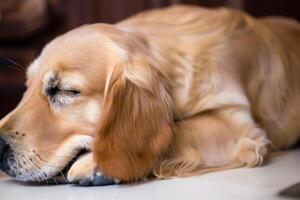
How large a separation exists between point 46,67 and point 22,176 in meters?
0.25

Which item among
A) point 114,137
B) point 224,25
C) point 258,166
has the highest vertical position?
point 224,25

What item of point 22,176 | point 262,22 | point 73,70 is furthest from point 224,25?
point 22,176

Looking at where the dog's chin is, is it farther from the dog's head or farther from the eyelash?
the eyelash

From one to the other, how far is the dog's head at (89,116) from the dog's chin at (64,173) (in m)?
0.01

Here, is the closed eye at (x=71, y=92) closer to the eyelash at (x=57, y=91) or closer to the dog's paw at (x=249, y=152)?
the eyelash at (x=57, y=91)

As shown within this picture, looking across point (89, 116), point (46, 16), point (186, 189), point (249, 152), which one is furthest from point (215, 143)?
point (46, 16)

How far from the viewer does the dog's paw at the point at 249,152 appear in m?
1.51

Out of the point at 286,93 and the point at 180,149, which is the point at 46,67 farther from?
the point at 286,93

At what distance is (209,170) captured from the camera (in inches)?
58.1

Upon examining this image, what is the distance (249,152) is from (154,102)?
30 centimetres

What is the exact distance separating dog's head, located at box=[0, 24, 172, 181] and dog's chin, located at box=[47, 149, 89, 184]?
11mm

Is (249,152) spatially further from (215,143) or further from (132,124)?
(132,124)

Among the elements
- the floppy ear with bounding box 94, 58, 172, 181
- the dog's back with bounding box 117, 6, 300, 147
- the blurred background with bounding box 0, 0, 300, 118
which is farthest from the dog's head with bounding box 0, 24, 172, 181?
the blurred background with bounding box 0, 0, 300, 118

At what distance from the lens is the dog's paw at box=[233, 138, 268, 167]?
1.51 metres
